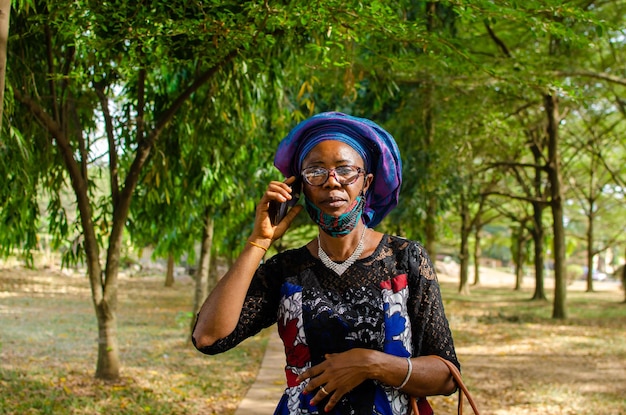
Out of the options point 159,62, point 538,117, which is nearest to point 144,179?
point 159,62

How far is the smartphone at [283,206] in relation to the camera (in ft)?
7.45

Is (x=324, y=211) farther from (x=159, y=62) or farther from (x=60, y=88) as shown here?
(x=60, y=88)

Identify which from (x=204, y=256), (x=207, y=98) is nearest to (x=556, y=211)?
(x=204, y=256)

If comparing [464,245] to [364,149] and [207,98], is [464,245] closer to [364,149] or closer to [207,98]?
[207,98]

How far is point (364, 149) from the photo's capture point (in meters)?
2.31

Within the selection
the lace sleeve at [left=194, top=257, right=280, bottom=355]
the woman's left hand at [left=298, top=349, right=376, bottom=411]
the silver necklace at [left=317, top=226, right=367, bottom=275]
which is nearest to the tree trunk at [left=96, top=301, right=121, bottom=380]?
the lace sleeve at [left=194, top=257, right=280, bottom=355]

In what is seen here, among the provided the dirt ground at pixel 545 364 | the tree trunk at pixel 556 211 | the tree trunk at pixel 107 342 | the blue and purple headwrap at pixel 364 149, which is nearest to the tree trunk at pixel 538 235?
the tree trunk at pixel 556 211

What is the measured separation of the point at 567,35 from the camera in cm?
542

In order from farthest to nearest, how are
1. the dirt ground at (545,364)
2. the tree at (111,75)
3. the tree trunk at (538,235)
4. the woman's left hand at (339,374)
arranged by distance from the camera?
the tree trunk at (538,235) → the dirt ground at (545,364) → the tree at (111,75) → the woman's left hand at (339,374)

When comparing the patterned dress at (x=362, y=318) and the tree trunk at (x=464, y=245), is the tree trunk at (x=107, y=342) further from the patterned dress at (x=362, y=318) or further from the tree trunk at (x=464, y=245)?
the tree trunk at (x=464, y=245)

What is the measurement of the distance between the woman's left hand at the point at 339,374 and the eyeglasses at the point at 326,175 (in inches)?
21.7

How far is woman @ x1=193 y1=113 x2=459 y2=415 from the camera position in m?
2.10

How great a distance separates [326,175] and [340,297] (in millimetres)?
399

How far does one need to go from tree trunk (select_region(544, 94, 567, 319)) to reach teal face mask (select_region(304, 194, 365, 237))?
47.3 feet
